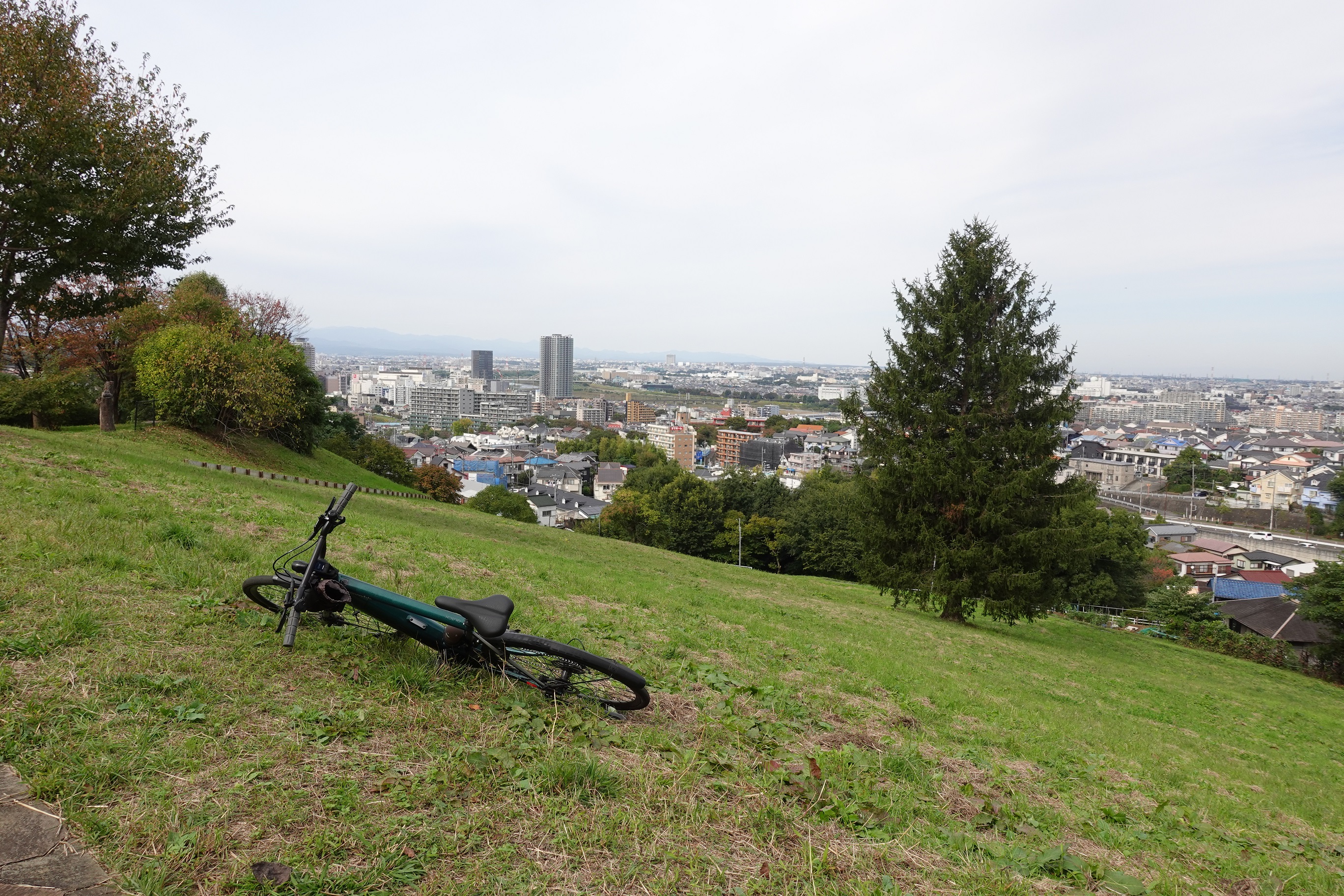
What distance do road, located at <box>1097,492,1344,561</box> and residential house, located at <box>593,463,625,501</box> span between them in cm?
5345

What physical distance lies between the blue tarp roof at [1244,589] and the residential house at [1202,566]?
19.3ft

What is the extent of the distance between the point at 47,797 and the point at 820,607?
520 inches

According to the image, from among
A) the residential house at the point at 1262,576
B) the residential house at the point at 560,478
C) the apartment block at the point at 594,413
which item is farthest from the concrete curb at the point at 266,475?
the apartment block at the point at 594,413

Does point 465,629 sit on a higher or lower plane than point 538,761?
higher

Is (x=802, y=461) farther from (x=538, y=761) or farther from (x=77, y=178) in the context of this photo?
(x=538, y=761)

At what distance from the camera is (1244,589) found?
147 feet

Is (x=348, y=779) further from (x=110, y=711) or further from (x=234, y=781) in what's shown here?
(x=110, y=711)

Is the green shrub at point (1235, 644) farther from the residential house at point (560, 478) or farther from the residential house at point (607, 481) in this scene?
the residential house at point (560, 478)

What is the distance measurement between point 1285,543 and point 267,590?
8510cm

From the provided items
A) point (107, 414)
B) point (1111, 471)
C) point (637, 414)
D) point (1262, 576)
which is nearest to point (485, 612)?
point (107, 414)

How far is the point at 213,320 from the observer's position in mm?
30625

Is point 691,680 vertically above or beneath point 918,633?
above

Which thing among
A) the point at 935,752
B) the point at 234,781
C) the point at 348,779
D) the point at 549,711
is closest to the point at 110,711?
the point at 234,781

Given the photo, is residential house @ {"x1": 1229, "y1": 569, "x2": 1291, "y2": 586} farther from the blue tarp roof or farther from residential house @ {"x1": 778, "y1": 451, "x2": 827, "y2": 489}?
residential house @ {"x1": 778, "y1": 451, "x2": 827, "y2": 489}
